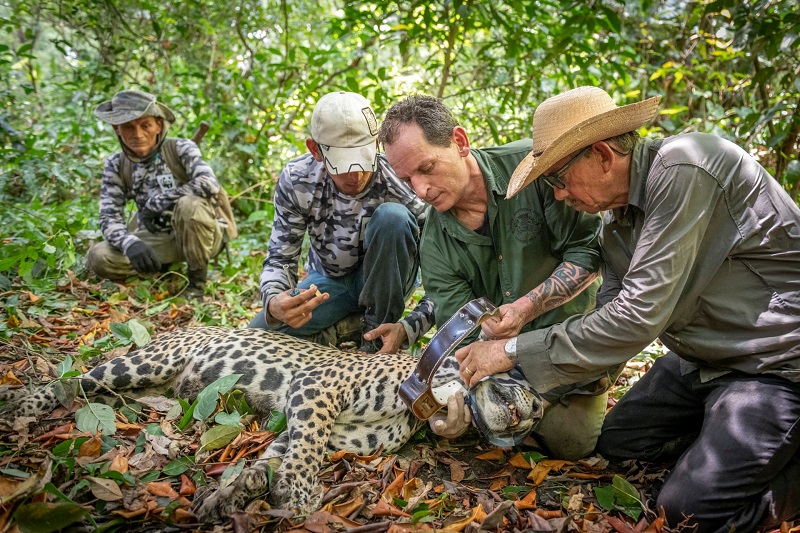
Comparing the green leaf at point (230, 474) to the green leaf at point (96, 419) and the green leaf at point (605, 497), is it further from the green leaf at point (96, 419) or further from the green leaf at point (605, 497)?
the green leaf at point (605, 497)

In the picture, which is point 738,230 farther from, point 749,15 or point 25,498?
point 25,498

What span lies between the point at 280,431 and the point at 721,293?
277 cm

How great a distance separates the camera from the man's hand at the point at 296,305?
4.50 metres

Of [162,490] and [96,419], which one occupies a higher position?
[96,419]

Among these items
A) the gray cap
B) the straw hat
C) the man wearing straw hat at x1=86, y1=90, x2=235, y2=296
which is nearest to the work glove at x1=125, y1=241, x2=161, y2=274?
the man wearing straw hat at x1=86, y1=90, x2=235, y2=296

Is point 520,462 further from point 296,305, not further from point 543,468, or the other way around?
point 296,305

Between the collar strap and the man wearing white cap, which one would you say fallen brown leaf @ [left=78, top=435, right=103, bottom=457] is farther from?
the collar strap

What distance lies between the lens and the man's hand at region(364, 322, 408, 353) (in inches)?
193

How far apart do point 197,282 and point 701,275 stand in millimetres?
5361

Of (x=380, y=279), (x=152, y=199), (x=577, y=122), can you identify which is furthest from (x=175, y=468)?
(x=152, y=199)

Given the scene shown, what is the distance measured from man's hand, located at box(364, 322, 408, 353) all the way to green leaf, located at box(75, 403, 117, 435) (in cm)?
183

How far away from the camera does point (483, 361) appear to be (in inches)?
143

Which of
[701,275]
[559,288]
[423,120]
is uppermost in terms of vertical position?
[423,120]

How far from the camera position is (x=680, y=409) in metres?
4.10
